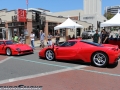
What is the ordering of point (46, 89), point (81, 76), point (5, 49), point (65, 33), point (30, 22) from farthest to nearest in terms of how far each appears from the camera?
point (65, 33), point (30, 22), point (5, 49), point (81, 76), point (46, 89)

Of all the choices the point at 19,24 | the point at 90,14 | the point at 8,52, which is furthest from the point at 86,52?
the point at 90,14

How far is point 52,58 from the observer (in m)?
9.35

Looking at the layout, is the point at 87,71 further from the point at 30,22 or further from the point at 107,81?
the point at 30,22

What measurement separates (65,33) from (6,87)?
2791 cm

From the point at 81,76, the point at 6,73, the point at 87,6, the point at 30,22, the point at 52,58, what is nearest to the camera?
the point at 81,76

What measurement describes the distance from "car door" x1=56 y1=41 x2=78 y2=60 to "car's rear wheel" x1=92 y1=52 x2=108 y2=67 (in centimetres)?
100

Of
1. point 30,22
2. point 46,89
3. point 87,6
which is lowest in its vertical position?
point 46,89

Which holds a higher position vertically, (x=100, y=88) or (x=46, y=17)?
(x=46, y=17)

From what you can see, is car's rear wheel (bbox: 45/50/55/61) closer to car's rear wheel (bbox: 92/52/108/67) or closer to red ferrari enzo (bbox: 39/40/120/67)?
red ferrari enzo (bbox: 39/40/120/67)

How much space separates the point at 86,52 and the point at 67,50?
41.4 inches

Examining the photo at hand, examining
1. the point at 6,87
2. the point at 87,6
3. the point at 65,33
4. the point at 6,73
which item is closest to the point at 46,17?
the point at 65,33

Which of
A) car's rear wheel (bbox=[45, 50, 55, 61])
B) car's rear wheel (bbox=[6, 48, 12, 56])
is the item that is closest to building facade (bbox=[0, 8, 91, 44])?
car's rear wheel (bbox=[6, 48, 12, 56])

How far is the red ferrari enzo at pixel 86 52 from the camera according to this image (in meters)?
7.47

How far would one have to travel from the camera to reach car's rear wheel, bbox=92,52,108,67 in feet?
24.6
